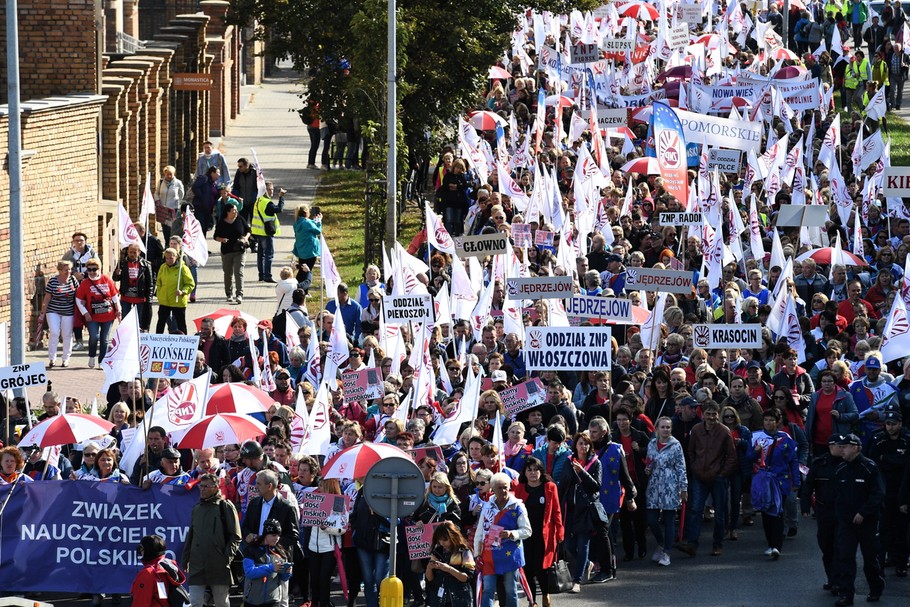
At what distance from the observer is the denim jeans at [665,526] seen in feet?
57.4

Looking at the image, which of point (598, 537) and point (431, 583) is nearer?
point (431, 583)

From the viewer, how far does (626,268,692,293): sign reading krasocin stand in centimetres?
2103

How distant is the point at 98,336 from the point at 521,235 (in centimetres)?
558

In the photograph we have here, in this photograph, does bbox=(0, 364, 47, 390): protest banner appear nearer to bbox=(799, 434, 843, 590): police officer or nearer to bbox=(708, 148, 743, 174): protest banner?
bbox=(799, 434, 843, 590): police officer

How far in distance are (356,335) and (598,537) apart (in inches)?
270

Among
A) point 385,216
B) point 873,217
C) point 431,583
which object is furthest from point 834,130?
point 431,583

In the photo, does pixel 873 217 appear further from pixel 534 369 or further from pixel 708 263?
pixel 534 369

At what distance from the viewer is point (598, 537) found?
1692 cm

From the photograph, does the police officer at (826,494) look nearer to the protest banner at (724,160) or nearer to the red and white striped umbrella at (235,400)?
the red and white striped umbrella at (235,400)

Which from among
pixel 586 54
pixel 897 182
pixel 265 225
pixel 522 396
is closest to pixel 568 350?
pixel 522 396

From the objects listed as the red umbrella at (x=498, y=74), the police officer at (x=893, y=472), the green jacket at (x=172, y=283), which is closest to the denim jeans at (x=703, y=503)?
the police officer at (x=893, y=472)

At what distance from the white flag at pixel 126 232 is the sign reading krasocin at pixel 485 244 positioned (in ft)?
13.4

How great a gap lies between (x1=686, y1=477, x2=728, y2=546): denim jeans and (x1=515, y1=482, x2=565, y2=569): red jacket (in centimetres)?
221

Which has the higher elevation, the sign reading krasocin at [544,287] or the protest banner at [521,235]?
the protest banner at [521,235]
